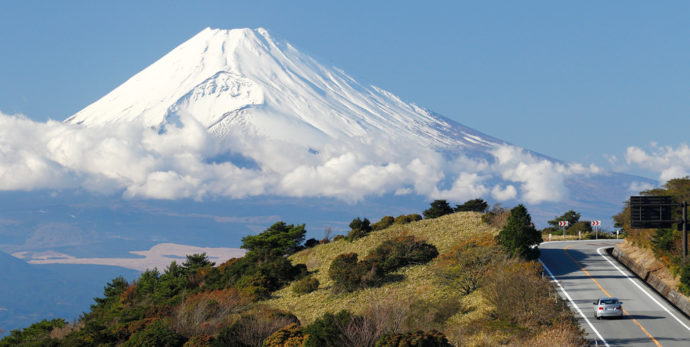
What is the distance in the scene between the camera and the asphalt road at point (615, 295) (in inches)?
1161

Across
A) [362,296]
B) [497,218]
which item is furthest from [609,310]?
[497,218]

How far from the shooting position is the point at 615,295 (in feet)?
124

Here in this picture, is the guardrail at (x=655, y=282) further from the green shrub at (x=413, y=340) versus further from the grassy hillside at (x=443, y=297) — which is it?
the green shrub at (x=413, y=340)

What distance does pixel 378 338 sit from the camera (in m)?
24.4

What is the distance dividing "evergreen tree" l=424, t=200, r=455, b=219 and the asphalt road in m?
10.1

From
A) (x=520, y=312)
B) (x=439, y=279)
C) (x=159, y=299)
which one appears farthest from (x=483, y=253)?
(x=159, y=299)

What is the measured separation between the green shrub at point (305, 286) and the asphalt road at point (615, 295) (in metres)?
13.6

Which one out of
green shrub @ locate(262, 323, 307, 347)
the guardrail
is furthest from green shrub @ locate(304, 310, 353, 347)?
the guardrail

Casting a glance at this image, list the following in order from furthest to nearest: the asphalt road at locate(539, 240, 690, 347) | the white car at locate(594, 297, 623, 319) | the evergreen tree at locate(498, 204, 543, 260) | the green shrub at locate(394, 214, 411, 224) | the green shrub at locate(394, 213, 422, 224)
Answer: the green shrub at locate(394, 213, 422, 224)
the green shrub at locate(394, 214, 411, 224)
the evergreen tree at locate(498, 204, 543, 260)
the white car at locate(594, 297, 623, 319)
the asphalt road at locate(539, 240, 690, 347)

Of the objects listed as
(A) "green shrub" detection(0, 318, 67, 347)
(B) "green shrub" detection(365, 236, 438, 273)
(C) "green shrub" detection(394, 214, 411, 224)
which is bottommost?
(A) "green shrub" detection(0, 318, 67, 347)

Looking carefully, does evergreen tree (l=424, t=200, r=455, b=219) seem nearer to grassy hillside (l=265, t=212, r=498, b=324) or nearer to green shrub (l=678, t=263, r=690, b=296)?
grassy hillside (l=265, t=212, r=498, b=324)

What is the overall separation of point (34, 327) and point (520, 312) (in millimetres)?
36333

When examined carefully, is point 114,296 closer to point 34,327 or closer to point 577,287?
point 34,327

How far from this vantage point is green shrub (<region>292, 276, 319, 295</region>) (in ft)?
143
